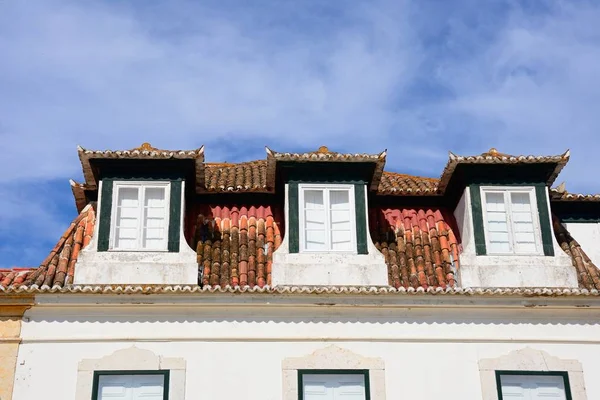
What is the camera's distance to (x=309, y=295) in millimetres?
12562

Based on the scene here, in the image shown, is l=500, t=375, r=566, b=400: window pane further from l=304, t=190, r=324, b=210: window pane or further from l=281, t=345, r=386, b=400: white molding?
l=304, t=190, r=324, b=210: window pane

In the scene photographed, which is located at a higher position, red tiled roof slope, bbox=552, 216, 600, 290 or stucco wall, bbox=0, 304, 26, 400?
red tiled roof slope, bbox=552, 216, 600, 290

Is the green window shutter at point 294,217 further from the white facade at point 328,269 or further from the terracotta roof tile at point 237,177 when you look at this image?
the terracotta roof tile at point 237,177

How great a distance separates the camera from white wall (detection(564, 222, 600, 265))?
48.0ft

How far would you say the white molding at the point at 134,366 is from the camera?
39.6 feet

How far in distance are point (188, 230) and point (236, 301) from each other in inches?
76.5

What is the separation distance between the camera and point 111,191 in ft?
44.2

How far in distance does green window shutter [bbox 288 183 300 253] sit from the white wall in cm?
450

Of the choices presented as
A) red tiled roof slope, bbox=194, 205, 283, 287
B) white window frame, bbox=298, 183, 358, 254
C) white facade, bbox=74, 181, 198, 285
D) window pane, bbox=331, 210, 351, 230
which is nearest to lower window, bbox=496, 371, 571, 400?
white window frame, bbox=298, 183, 358, 254

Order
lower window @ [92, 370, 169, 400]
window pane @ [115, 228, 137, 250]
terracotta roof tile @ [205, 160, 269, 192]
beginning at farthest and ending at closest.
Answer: terracotta roof tile @ [205, 160, 269, 192] → window pane @ [115, 228, 137, 250] → lower window @ [92, 370, 169, 400]

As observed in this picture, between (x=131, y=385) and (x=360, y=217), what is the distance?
157 inches

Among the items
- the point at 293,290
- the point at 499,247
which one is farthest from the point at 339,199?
the point at 499,247

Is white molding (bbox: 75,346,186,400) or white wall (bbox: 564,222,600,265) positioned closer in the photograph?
white molding (bbox: 75,346,186,400)

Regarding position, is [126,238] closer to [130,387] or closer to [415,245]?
[130,387]
